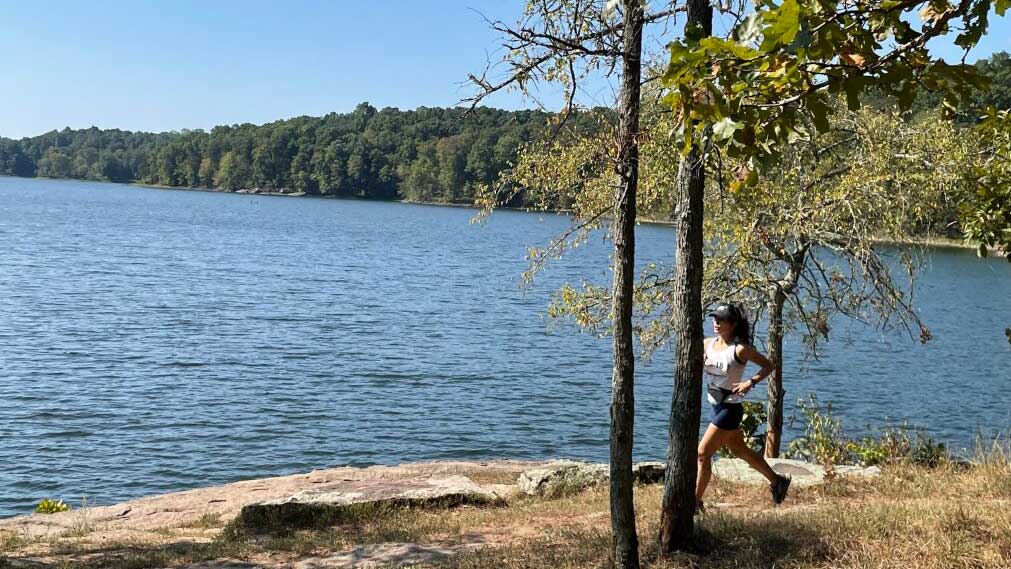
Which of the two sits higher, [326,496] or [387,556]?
[387,556]

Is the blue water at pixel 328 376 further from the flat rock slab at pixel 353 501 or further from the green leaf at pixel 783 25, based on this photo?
the green leaf at pixel 783 25

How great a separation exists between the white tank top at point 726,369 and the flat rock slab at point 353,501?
3.83m

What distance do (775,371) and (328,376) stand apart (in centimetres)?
1448

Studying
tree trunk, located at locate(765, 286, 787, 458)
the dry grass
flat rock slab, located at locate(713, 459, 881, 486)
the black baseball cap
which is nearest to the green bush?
flat rock slab, located at locate(713, 459, 881, 486)

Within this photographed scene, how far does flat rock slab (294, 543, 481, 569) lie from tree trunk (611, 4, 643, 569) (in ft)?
6.34

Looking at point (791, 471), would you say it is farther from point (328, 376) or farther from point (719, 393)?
point (328, 376)

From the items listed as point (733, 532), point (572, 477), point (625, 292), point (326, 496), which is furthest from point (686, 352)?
point (326, 496)

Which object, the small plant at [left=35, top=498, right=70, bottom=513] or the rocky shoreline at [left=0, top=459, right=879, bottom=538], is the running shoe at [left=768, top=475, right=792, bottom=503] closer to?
the rocky shoreline at [left=0, top=459, right=879, bottom=538]

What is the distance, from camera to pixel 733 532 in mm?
7043

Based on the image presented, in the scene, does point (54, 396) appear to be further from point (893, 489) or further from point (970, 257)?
point (970, 257)

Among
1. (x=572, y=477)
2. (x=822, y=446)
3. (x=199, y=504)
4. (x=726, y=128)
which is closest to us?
(x=726, y=128)

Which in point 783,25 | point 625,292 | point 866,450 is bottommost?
point 866,450

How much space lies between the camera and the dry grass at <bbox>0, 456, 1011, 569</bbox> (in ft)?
20.5

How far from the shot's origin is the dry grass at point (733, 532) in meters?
6.25
